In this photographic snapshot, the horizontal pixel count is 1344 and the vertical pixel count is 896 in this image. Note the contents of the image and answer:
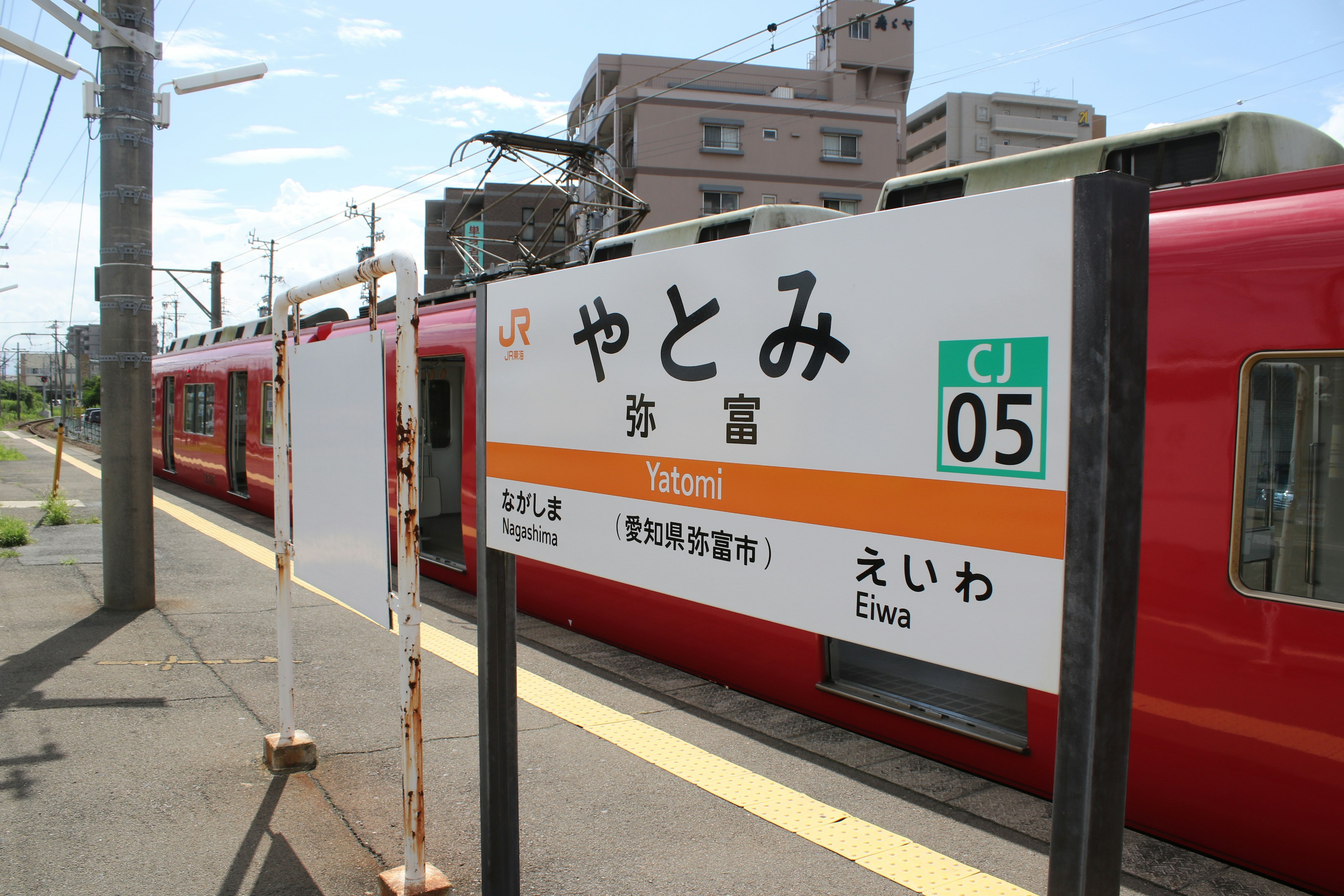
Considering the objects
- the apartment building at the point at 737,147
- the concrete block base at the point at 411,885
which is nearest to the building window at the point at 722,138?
the apartment building at the point at 737,147

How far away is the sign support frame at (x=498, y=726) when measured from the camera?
2.40 m

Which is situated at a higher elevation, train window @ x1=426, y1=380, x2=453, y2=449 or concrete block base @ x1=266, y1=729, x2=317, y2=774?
train window @ x1=426, y1=380, x2=453, y2=449

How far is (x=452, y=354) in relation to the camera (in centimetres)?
731

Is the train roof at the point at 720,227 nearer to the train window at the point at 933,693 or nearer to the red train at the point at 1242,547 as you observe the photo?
the red train at the point at 1242,547

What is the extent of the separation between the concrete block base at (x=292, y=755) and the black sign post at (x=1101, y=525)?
3.27 meters

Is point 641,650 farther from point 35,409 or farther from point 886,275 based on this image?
point 35,409

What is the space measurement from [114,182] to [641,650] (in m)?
4.82

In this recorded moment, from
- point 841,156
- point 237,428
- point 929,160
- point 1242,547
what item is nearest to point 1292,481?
point 1242,547

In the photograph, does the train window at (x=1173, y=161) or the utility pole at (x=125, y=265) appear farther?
the utility pole at (x=125, y=265)

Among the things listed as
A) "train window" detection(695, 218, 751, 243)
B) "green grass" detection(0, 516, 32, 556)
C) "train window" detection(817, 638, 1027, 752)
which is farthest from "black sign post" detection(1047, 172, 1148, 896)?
"green grass" detection(0, 516, 32, 556)

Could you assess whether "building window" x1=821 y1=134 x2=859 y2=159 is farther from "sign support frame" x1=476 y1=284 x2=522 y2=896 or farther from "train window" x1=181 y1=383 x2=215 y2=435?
"sign support frame" x1=476 y1=284 x2=522 y2=896

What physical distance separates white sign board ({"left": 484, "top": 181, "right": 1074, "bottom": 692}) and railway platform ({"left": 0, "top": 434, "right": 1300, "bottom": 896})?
1476mm

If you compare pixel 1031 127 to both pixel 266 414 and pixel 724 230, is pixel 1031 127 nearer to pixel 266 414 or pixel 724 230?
pixel 266 414

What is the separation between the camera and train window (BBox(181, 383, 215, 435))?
13.2m
